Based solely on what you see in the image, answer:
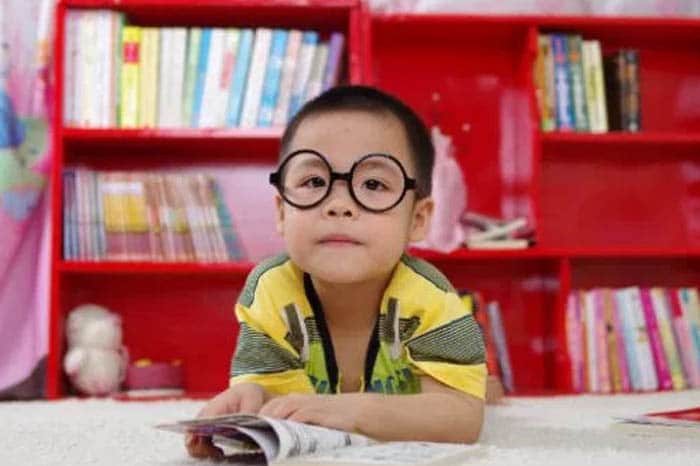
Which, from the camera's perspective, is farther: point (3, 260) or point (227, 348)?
point (227, 348)

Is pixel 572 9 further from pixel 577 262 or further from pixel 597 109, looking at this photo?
pixel 577 262

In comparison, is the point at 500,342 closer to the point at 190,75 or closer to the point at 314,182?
the point at 190,75

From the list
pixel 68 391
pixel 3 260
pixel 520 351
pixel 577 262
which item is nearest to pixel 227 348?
pixel 68 391

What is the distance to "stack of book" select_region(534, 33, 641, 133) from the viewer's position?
2803 mm

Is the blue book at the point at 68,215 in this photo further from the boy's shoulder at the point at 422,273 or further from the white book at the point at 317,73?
the boy's shoulder at the point at 422,273

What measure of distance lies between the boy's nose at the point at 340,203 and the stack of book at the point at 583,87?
153 cm

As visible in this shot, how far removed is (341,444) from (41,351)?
1.77 m

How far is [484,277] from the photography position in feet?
9.81

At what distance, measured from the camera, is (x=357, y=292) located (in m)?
1.49

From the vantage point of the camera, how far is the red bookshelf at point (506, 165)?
2.79m

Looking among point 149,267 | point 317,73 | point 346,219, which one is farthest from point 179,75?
point 346,219

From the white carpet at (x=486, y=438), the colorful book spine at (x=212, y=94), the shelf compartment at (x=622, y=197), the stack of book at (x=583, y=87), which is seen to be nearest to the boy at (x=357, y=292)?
the white carpet at (x=486, y=438)

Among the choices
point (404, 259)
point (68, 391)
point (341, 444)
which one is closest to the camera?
point (341, 444)

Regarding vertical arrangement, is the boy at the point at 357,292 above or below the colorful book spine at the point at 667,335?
above
